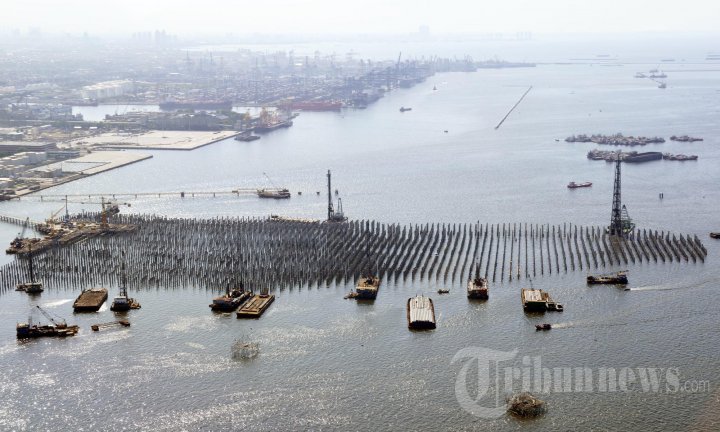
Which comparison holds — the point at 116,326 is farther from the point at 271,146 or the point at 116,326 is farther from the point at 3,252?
the point at 271,146

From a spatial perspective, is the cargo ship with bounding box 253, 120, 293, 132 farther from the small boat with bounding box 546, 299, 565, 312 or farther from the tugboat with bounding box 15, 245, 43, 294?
the small boat with bounding box 546, 299, 565, 312

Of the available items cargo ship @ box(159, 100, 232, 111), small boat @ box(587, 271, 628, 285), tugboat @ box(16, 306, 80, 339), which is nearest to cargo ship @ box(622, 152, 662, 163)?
small boat @ box(587, 271, 628, 285)

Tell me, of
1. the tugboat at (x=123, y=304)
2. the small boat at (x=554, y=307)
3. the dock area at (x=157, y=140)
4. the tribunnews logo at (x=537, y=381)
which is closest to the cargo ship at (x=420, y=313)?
the tribunnews logo at (x=537, y=381)

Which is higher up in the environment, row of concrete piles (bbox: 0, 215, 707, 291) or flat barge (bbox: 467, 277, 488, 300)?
flat barge (bbox: 467, 277, 488, 300)

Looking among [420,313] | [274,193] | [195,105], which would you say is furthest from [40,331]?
[195,105]

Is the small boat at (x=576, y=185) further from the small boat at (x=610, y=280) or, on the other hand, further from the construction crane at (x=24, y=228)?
the construction crane at (x=24, y=228)

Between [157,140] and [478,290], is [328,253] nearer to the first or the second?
[478,290]

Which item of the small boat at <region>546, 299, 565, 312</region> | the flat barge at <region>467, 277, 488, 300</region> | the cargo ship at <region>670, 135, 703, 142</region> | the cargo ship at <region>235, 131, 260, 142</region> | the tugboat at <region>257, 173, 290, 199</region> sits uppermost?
the flat barge at <region>467, 277, 488, 300</region>
